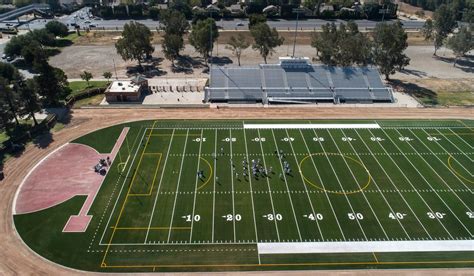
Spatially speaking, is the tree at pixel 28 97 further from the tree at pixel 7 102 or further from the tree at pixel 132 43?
the tree at pixel 132 43

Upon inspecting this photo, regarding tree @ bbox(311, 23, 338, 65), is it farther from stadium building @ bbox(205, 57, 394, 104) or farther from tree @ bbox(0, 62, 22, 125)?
tree @ bbox(0, 62, 22, 125)

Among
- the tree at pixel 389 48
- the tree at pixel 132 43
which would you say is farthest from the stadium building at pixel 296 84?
the tree at pixel 132 43

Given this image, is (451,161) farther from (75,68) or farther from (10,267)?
(75,68)

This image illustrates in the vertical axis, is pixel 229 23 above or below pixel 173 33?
below

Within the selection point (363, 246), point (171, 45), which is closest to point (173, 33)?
point (171, 45)

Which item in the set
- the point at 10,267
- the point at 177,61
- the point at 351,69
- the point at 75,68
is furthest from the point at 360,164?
the point at 75,68

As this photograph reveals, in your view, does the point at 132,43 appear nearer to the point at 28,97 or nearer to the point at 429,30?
the point at 28,97
